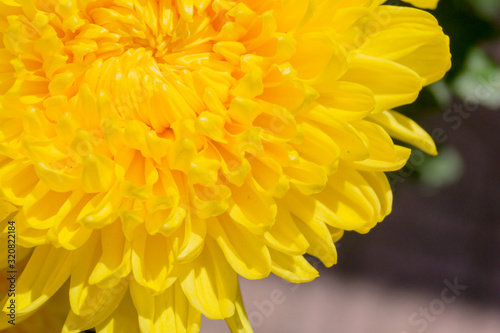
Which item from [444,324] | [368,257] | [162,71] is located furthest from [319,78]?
[444,324]

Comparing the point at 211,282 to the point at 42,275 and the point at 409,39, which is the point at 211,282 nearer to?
the point at 42,275

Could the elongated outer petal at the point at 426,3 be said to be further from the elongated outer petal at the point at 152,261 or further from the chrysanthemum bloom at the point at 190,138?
the elongated outer petal at the point at 152,261

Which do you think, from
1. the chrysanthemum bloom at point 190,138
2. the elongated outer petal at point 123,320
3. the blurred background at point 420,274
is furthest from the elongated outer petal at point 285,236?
the blurred background at point 420,274

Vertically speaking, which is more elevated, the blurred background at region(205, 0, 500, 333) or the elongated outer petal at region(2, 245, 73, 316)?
the elongated outer petal at region(2, 245, 73, 316)

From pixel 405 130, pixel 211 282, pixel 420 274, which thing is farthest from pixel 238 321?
pixel 420 274

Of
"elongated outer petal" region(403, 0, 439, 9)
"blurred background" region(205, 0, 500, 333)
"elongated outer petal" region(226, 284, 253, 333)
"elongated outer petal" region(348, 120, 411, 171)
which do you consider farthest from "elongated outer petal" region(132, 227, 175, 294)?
"blurred background" region(205, 0, 500, 333)

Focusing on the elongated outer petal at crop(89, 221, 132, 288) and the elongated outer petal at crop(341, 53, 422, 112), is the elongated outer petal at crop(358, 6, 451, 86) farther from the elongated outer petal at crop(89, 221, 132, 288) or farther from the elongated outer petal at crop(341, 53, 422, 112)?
the elongated outer petal at crop(89, 221, 132, 288)

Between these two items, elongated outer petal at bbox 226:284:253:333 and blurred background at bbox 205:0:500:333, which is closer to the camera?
elongated outer petal at bbox 226:284:253:333
